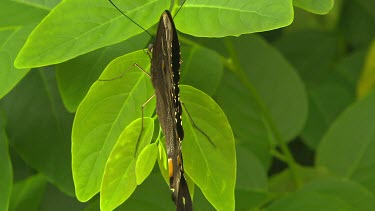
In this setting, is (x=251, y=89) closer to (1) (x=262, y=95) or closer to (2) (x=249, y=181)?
(2) (x=249, y=181)

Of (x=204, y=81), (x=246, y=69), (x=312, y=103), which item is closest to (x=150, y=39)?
(x=204, y=81)

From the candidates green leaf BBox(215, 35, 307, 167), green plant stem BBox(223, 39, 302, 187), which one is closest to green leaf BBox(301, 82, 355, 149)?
green leaf BBox(215, 35, 307, 167)

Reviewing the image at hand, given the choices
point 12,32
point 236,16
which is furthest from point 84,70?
point 236,16

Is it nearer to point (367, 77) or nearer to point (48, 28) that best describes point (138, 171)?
point (48, 28)

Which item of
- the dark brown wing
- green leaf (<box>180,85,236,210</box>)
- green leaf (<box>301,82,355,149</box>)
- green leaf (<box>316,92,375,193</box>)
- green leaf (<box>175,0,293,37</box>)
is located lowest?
green leaf (<box>301,82,355,149</box>)

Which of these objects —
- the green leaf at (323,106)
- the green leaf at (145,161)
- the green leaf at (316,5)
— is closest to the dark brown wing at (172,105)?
the green leaf at (145,161)

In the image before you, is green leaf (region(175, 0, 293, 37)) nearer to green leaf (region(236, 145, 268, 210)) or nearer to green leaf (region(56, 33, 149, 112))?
green leaf (region(56, 33, 149, 112))
